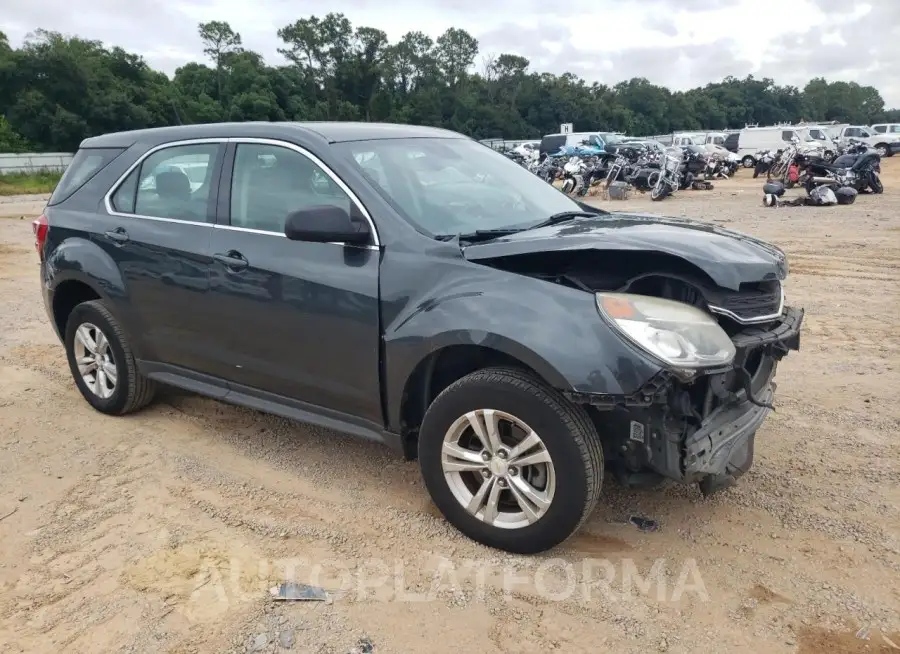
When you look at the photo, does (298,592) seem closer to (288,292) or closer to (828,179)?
(288,292)

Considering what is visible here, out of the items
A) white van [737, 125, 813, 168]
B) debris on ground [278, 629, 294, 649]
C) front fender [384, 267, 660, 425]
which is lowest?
debris on ground [278, 629, 294, 649]

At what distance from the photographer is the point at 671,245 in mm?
2854

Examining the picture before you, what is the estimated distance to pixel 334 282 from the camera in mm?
3309

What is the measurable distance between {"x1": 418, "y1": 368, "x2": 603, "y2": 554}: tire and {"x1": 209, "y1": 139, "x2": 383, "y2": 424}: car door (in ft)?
1.34

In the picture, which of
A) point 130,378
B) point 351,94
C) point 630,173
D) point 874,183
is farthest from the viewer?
point 351,94

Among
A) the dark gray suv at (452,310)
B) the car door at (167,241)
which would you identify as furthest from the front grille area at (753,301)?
the car door at (167,241)

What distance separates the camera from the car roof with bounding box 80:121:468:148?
144 inches

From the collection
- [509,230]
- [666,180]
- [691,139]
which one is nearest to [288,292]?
[509,230]

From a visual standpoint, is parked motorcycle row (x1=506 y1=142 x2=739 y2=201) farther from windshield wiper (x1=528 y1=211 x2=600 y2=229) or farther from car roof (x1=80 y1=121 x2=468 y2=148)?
windshield wiper (x1=528 y1=211 x2=600 y2=229)

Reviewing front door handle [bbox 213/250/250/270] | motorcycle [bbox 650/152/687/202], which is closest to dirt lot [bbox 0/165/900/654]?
front door handle [bbox 213/250/250/270]

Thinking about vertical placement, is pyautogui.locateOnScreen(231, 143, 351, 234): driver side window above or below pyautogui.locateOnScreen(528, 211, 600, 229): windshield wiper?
above

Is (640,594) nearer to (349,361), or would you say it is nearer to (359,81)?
(349,361)

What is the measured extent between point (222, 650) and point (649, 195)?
21.1 m

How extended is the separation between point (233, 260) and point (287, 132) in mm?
719
